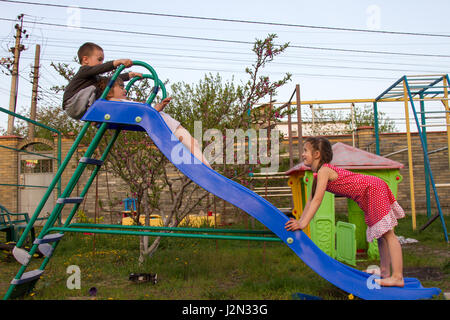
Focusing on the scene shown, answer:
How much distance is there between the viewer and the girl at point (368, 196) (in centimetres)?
245

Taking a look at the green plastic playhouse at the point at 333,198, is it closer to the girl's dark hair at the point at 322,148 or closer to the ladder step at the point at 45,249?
the girl's dark hair at the point at 322,148

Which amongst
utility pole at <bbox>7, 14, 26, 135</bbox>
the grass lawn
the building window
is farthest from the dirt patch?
utility pole at <bbox>7, 14, 26, 135</bbox>

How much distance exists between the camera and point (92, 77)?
9.14 ft

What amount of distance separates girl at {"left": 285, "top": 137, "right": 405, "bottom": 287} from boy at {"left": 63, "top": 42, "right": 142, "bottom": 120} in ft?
5.19

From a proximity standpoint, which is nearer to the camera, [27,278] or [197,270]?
[27,278]

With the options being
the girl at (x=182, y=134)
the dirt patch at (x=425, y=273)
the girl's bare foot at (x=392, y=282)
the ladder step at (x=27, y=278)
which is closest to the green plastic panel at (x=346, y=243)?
the dirt patch at (x=425, y=273)

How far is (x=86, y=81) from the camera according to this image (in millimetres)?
2746

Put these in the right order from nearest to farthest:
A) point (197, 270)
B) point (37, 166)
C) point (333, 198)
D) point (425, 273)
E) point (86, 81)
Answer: point (86, 81)
point (425, 273)
point (197, 270)
point (333, 198)
point (37, 166)

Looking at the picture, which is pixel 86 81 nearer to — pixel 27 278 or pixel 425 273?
pixel 27 278

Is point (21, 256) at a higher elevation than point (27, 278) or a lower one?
higher

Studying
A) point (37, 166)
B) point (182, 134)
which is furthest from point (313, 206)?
point (37, 166)

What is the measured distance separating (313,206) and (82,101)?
185 centimetres

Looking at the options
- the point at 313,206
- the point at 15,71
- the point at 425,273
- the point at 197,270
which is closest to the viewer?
the point at 313,206
